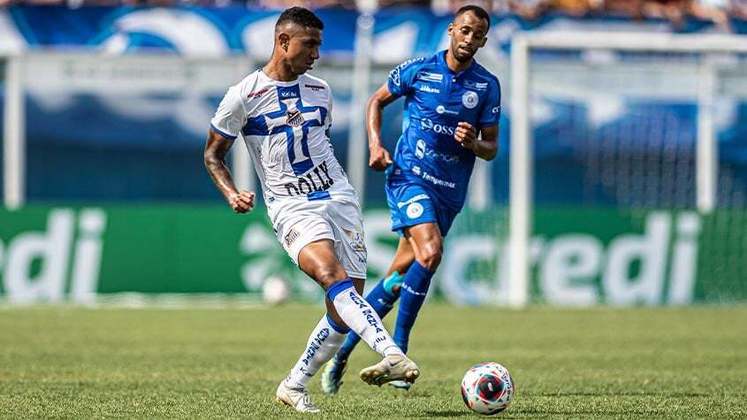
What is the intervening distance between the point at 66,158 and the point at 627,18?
9.40 metres

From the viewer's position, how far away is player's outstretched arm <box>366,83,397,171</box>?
8.73 meters

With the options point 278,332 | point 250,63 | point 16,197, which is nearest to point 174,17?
point 250,63

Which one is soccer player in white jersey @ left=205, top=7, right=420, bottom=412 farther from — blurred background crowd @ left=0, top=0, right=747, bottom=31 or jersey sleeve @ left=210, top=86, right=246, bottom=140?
blurred background crowd @ left=0, top=0, right=747, bottom=31

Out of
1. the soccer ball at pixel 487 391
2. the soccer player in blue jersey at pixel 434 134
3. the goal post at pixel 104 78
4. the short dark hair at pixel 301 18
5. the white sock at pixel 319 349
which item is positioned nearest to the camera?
the soccer ball at pixel 487 391

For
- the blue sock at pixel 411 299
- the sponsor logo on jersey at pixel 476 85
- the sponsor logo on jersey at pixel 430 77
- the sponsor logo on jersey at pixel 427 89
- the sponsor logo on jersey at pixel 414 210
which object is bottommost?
the blue sock at pixel 411 299

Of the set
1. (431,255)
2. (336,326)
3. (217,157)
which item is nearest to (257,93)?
(217,157)

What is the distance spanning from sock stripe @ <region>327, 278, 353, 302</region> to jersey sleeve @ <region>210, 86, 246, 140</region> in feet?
3.53

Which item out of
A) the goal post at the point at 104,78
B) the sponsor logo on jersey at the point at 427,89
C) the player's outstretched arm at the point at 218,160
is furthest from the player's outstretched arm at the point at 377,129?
the goal post at the point at 104,78

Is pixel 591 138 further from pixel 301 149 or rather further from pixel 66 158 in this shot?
pixel 301 149

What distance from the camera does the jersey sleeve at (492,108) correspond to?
9.66 meters

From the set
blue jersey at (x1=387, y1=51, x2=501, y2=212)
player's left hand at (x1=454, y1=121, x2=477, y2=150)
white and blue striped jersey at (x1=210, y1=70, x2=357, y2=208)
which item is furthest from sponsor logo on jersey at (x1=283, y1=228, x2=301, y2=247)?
blue jersey at (x1=387, y1=51, x2=501, y2=212)

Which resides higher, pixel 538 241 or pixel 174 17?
pixel 174 17

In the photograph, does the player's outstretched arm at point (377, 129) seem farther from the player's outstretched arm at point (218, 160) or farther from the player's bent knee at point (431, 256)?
the player's outstretched arm at point (218, 160)

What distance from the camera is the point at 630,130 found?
20594 mm
